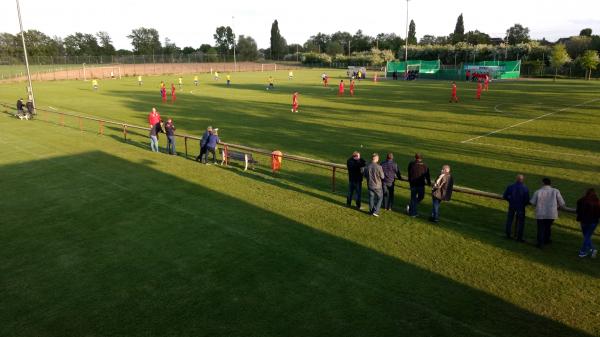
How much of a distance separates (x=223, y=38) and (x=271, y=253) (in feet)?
527

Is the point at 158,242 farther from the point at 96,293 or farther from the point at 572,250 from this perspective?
the point at 572,250

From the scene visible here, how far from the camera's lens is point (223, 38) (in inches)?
6230

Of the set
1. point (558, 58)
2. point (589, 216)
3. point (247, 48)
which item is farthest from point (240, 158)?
point (247, 48)

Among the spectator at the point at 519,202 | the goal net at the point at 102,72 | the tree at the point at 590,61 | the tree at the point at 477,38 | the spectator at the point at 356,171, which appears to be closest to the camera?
the spectator at the point at 519,202

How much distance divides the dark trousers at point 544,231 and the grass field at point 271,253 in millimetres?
226

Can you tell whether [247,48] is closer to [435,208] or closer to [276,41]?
[276,41]

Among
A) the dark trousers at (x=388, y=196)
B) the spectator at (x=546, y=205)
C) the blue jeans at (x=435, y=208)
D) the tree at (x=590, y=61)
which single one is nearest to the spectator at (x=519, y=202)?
Result: the spectator at (x=546, y=205)

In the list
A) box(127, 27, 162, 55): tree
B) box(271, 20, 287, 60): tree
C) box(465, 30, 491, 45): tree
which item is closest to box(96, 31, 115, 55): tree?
box(127, 27, 162, 55): tree

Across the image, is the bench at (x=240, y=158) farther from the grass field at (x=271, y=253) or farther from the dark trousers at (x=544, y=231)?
the dark trousers at (x=544, y=231)

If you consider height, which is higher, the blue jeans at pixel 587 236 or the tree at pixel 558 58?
the tree at pixel 558 58

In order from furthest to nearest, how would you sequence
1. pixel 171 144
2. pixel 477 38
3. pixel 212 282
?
pixel 477 38 → pixel 171 144 → pixel 212 282

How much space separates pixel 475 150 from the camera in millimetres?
18297

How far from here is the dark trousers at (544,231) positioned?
9047mm

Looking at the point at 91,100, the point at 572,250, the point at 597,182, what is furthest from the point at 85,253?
the point at 91,100
